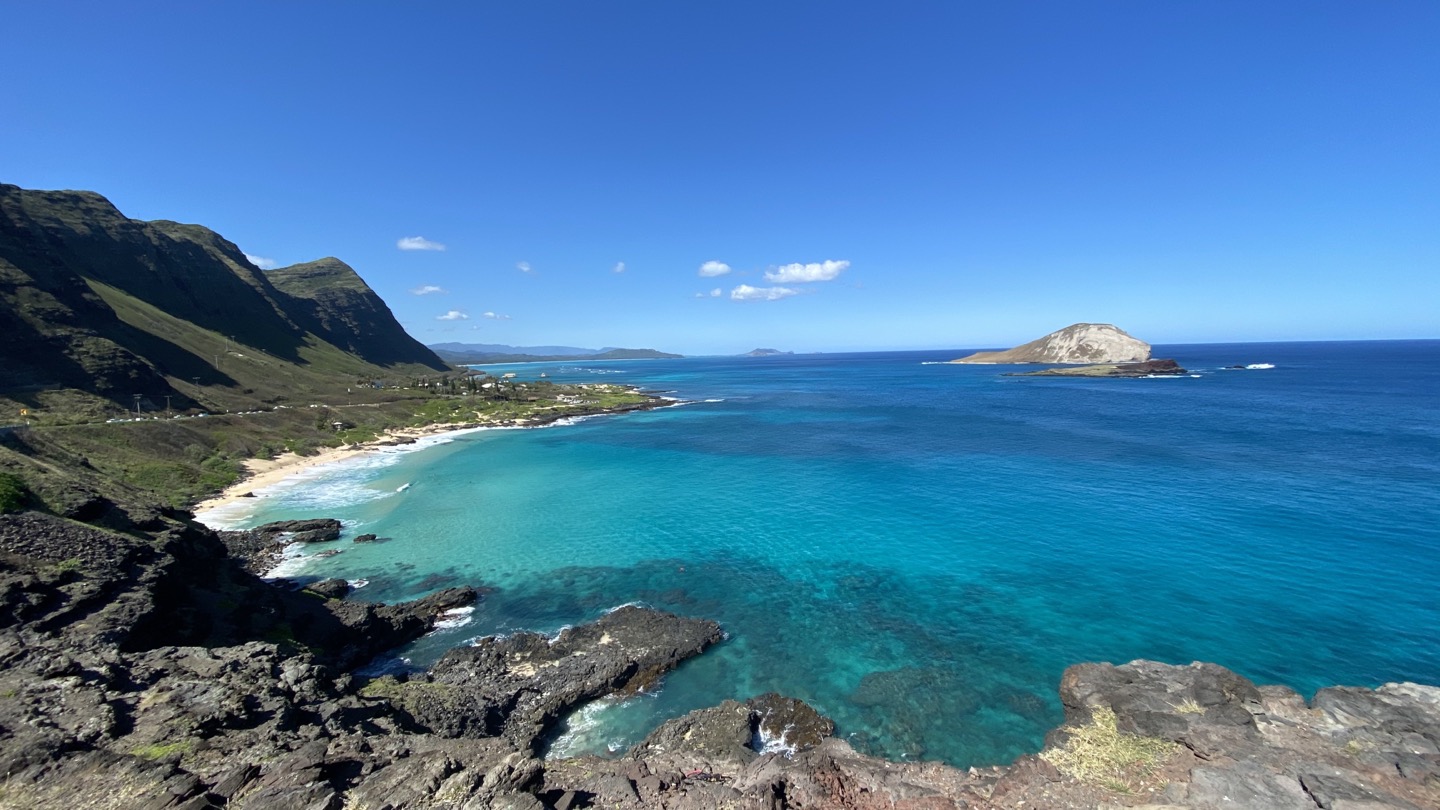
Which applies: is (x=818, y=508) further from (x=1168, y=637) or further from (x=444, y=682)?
(x=444, y=682)

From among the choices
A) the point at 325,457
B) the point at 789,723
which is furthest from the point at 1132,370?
the point at 325,457

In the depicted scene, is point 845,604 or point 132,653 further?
point 845,604

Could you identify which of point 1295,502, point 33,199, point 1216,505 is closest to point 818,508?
point 1216,505

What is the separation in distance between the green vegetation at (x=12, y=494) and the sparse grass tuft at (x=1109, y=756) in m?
36.7

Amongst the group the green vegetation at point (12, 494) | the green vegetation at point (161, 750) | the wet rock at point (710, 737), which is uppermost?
the green vegetation at point (12, 494)

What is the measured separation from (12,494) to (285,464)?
43236mm

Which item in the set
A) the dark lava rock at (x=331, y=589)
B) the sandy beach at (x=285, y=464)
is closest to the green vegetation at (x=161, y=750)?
the dark lava rock at (x=331, y=589)

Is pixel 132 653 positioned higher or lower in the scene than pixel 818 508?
higher

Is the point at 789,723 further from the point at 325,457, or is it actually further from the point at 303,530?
the point at 325,457

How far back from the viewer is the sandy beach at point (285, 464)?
149 feet

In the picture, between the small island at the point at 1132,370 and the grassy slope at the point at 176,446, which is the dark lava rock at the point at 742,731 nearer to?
the grassy slope at the point at 176,446

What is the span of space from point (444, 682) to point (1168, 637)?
97.3 feet

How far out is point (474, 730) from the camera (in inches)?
708

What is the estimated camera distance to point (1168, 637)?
23.3 metres
